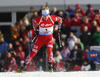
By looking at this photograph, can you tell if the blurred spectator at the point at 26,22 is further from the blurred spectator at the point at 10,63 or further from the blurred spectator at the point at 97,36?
the blurred spectator at the point at 97,36

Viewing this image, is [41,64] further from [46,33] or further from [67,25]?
[67,25]

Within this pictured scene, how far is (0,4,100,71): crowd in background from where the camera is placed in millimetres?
12312

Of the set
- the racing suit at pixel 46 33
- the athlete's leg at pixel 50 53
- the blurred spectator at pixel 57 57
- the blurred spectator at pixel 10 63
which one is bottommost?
the blurred spectator at pixel 10 63

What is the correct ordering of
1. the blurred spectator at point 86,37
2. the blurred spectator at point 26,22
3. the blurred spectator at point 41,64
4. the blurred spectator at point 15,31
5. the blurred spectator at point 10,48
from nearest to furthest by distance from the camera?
the blurred spectator at point 41,64
the blurred spectator at point 86,37
the blurred spectator at point 10,48
the blurred spectator at point 26,22
the blurred spectator at point 15,31

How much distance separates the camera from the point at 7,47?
13.1m

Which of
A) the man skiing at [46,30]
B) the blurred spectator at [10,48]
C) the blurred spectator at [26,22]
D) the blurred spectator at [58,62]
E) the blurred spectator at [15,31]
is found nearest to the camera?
the man skiing at [46,30]

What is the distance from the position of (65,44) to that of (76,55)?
74 centimetres

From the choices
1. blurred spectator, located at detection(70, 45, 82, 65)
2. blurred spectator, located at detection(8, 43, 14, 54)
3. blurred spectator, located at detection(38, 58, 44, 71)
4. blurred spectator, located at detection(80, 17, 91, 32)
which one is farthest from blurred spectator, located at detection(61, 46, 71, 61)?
blurred spectator, located at detection(8, 43, 14, 54)

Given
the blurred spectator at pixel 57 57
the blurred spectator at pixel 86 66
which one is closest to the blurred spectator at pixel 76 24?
the blurred spectator at pixel 57 57

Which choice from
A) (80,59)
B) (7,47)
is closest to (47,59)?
(80,59)

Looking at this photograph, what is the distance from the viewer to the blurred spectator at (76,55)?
40.4 feet

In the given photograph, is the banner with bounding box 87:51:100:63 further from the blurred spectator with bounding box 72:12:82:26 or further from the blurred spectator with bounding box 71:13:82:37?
the blurred spectator with bounding box 72:12:82:26

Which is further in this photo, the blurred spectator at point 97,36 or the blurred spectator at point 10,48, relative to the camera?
the blurred spectator at point 10,48
